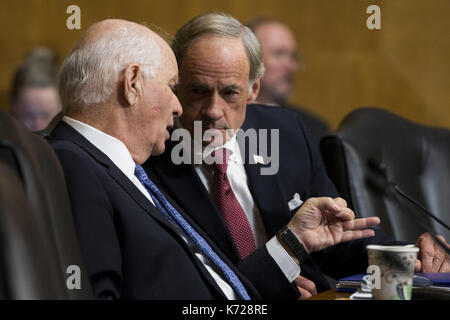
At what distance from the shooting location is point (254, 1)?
14.8 ft

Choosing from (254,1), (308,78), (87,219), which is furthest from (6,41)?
(87,219)

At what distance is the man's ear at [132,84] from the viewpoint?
164 centimetres

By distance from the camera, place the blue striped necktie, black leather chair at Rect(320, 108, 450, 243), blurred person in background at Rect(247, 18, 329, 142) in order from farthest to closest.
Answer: blurred person in background at Rect(247, 18, 329, 142), black leather chair at Rect(320, 108, 450, 243), the blue striped necktie

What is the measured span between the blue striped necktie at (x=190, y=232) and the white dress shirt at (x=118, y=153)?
0.02 m

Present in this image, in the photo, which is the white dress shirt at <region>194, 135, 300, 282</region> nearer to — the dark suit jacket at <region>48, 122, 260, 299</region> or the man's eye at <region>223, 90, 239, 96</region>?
the man's eye at <region>223, 90, 239, 96</region>

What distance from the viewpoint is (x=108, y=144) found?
1632mm

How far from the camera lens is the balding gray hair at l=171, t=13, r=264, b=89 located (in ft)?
6.86

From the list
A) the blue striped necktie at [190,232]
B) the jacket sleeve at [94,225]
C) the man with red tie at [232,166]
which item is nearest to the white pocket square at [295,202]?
the man with red tie at [232,166]

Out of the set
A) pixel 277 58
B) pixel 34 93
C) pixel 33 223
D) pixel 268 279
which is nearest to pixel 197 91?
pixel 268 279

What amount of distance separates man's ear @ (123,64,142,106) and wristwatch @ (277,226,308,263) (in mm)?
482

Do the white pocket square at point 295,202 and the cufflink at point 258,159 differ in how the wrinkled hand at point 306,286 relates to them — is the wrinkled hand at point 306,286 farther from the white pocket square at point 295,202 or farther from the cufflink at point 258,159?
the cufflink at point 258,159

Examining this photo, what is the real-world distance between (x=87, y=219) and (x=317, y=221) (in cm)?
61

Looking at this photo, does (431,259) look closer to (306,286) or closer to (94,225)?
(306,286)

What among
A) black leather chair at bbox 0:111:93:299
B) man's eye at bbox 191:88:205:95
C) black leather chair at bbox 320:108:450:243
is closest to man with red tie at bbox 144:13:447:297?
man's eye at bbox 191:88:205:95
